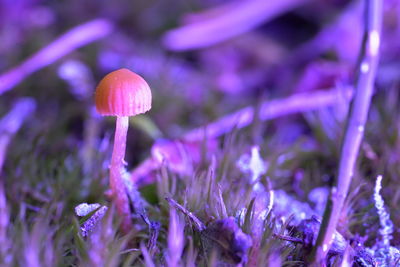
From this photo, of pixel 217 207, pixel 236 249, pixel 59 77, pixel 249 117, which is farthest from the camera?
pixel 59 77

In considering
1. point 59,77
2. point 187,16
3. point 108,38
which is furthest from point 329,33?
point 59,77

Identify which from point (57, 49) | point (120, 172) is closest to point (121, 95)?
point (120, 172)

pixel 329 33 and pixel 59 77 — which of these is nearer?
pixel 59 77

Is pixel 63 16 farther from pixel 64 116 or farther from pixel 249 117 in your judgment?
pixel 249 117

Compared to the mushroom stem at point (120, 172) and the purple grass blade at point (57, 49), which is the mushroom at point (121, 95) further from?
the purple grass blade at point (57, 49)

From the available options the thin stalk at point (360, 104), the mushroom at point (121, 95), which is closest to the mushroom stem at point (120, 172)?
the mushroom at point (121, 95)
